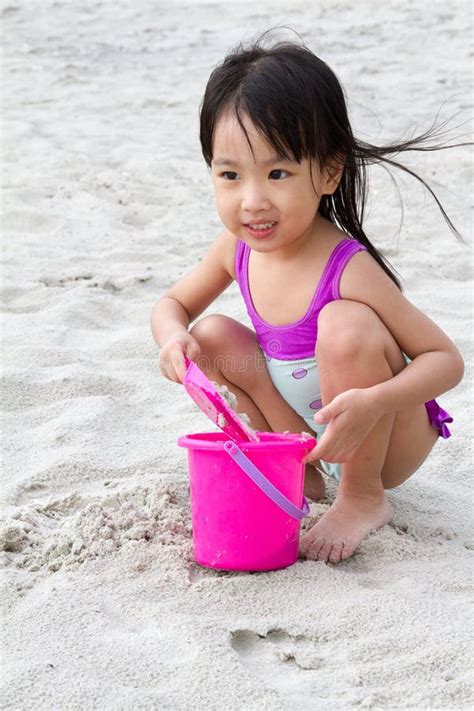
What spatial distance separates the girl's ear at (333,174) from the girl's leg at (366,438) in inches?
10.0

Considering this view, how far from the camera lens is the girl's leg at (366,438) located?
1996mm

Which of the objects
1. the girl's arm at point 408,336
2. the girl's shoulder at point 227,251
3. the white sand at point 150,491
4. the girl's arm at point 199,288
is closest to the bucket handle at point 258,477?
the white sand at point 150,491

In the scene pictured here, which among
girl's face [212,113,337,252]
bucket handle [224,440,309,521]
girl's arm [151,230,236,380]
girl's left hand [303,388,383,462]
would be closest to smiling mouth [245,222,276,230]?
girl's face [212,113,337,252]

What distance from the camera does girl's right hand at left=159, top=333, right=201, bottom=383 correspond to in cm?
205

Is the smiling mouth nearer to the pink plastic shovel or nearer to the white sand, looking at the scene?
the pink plastic shovel

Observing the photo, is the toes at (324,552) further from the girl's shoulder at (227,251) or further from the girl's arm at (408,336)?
the girl's shoulder at (227,251)

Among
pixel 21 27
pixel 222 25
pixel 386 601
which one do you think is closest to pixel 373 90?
pixel 222 25

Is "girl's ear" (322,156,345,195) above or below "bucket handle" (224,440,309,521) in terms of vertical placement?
Result: above

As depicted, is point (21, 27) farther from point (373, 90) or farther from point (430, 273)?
point (430, 273)

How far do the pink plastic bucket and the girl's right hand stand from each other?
0.16 meters

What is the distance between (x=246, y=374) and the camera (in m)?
2.28

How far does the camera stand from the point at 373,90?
6.44 m

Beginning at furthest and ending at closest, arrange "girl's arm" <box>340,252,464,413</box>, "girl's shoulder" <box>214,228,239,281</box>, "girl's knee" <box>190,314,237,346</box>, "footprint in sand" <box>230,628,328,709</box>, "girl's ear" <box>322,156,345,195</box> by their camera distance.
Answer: "girl's shoulder" <box>214,228,239,281</box> < "girl's knee" <box>190,314,237,346</box> < "girl's ear" <box>322,156,345,195</box> < "girl's arm" <box>340,252,464,413</box> < "footprint in sand" <box>230,628,328,709</box>

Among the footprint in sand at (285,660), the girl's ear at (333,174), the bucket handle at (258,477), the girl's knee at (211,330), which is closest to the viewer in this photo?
the footprint in sand at (285,660)
